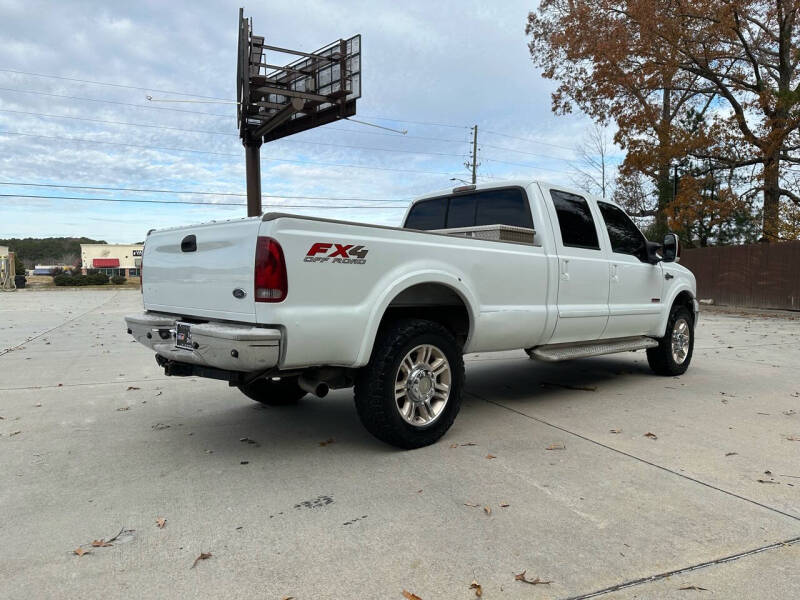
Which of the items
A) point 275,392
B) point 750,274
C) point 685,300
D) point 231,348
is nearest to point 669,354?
point 685,300

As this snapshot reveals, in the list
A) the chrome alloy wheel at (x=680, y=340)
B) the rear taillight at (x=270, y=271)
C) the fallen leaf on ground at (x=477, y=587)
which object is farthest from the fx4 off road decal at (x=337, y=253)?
the chrome alloy wheel at (x=680, y=340)

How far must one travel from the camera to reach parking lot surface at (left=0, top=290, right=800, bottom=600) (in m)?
2.51

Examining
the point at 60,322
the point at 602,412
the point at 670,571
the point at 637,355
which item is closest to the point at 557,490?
the point at 670,571

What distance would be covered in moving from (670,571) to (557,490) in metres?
0.92

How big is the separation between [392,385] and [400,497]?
2.63 feet

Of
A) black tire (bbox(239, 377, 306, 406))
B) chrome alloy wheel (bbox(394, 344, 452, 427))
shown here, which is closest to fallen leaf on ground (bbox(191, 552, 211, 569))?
chrome alloy wheel (bbox(394, 344, 452, 427))

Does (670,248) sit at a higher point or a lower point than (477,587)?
higher

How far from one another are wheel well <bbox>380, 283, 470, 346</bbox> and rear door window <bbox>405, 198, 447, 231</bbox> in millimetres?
1395

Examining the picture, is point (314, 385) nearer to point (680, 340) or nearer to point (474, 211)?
point (474, 211)

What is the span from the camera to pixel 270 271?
3.41 metres

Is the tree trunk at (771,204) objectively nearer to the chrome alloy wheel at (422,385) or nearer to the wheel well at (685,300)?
the wheel well at (685,300)

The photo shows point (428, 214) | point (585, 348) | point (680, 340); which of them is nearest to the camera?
point (585, 348)

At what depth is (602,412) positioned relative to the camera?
530 centimetres

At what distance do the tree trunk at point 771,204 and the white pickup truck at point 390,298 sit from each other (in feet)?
56.9
